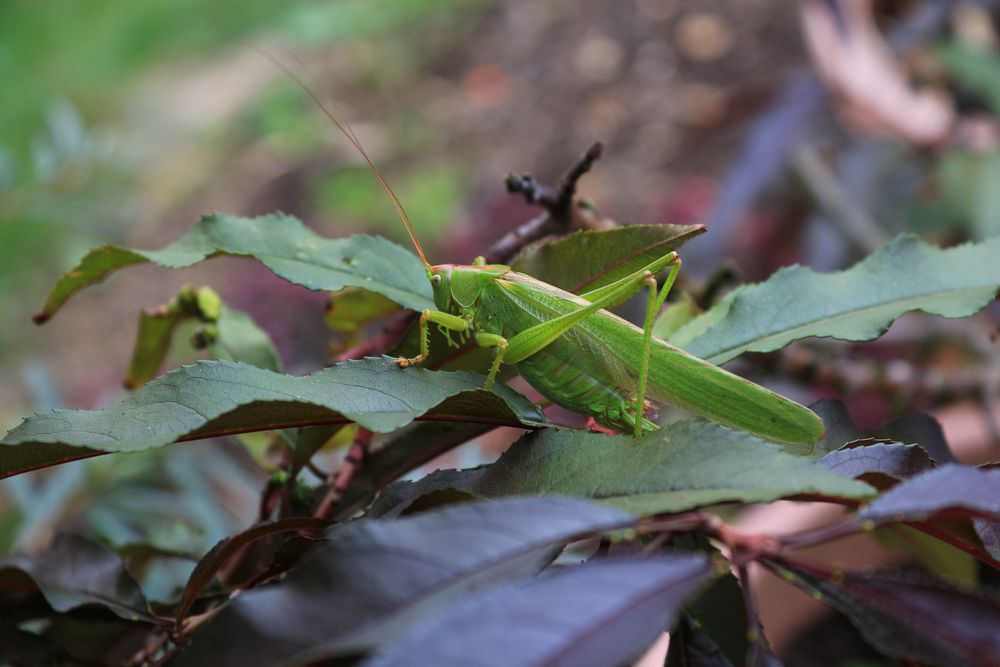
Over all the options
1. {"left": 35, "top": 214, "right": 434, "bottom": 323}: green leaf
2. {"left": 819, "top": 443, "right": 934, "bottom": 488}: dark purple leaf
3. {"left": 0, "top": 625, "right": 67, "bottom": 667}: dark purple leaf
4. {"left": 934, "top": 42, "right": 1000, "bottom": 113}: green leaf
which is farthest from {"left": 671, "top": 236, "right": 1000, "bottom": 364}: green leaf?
{"left": 934, "top": 42, "right": 1000, "bottom": 113}: green leaf

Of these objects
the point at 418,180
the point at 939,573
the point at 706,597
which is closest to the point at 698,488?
the point at 706,597

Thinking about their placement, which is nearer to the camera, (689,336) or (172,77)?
(689,336)

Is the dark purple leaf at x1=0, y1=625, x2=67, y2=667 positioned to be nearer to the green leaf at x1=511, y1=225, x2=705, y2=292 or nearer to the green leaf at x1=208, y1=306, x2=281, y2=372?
the green leaf at x1=208, y1=306, x2=281, y2=372

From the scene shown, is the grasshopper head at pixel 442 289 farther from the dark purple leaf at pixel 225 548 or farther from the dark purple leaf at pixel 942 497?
the dark purple leaf at pixel 942 497

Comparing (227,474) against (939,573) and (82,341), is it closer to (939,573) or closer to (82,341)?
(939,573)

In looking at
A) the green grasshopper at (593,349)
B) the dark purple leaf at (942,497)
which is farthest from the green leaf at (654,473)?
the green grasshopper at (593,349)

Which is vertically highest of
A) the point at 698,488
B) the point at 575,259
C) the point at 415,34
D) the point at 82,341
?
the point at 415,34

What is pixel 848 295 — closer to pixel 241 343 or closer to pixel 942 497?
pixel 942 497
